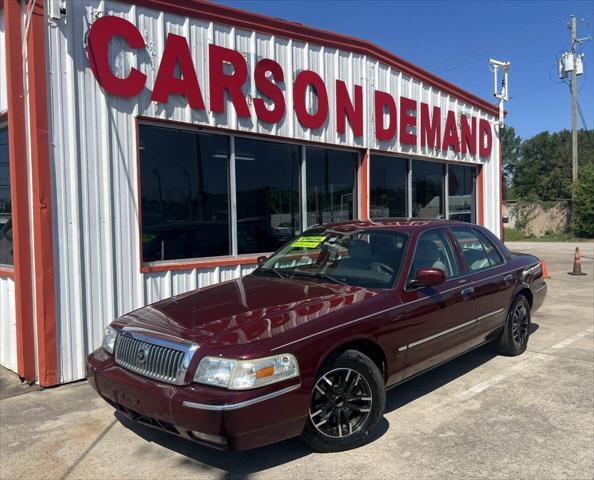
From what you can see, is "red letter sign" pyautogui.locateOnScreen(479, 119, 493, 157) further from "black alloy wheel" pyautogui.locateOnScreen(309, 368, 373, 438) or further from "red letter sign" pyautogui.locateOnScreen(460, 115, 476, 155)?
"black alloy wheel" pyautogui.locateOnScreen(309, 368, 373, 438)

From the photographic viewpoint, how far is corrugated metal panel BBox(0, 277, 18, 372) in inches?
225

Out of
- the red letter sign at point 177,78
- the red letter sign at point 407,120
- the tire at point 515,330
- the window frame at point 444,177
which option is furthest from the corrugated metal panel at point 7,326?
the red letter sign at point 407,120

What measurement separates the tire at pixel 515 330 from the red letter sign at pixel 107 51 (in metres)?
5.00

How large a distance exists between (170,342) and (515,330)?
4.24 metres

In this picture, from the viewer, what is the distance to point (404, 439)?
12.6 feet

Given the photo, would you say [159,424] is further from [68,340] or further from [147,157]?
[147,157]

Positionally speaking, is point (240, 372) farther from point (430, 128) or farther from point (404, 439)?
point (430, 128)

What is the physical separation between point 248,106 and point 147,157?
1644 millimetres

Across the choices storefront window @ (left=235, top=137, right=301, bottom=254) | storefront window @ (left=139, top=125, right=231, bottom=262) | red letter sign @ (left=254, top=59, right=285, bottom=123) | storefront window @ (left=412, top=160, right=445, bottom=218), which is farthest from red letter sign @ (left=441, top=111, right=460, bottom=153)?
storefront window @ (left=139, top=125, right=231, bottom=262)

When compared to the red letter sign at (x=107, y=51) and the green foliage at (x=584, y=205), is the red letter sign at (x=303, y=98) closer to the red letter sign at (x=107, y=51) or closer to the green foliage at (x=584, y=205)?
the red letter sign at (x=107, y=51)

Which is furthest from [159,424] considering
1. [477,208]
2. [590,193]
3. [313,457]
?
[590,193]

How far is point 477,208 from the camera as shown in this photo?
12.6 m

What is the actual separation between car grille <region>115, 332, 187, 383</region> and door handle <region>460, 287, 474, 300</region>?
278cm

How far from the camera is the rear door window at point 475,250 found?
5309 millimetres
